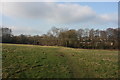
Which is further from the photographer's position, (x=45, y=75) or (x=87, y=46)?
(x=87, y=46)

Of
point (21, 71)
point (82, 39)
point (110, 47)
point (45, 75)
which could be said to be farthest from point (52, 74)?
point (82, 39)

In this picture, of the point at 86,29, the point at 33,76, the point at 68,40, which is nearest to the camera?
the point at 33,76

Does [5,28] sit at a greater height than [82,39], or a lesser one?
greater

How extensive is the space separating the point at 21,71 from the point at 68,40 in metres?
55.1

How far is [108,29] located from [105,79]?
6778 centimetres

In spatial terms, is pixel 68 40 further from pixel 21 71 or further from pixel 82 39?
pixel 21 71

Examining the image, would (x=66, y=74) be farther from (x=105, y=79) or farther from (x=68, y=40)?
(x=68, y=40)

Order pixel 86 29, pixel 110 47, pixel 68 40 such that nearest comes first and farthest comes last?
pixel 110 47
pixel 68 40
pixel 86 29

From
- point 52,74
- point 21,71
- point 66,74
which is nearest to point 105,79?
point 66,74

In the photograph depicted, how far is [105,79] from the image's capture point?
10.7 meters

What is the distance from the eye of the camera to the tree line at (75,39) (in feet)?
209

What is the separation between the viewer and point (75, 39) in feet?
220

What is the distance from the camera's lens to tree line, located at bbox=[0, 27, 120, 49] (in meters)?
63.7

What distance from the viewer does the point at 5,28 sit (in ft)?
241
